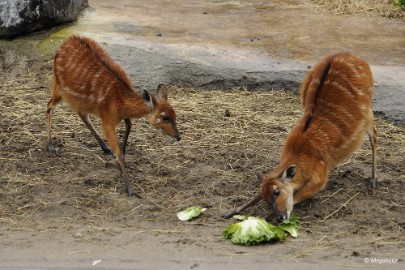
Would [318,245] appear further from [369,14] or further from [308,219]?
[369,14]

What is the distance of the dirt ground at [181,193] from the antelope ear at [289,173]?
422 mm

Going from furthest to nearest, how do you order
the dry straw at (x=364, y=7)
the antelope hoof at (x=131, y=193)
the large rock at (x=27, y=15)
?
the dry straw at (x=364, y=7), the large rock at (x=27, y=15), the antelope hoof at (x=131, y=193)

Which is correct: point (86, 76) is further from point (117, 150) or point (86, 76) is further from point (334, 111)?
point (334, 111)

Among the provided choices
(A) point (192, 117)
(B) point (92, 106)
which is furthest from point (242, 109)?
(B) point (92, 106)

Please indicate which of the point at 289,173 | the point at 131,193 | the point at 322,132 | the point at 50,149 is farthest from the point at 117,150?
the point at 322,132

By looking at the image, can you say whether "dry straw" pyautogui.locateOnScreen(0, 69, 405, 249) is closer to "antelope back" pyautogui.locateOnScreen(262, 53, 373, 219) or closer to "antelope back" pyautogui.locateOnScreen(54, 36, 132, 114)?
"antelope back" pyautogui.locateOnScreen(262, 53, 373, 219)

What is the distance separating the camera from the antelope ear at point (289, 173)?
5707 mm

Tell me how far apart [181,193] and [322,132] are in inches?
52.5

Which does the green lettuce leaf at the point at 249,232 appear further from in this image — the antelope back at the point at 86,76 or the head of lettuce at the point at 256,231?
the antelope back at the point at 86,76

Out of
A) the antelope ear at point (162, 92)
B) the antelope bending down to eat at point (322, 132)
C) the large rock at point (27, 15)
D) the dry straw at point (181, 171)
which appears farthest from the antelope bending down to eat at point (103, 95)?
the large rock at point (27, 15)

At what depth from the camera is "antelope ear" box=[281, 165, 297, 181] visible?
5707 mm

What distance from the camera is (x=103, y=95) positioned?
6871mm

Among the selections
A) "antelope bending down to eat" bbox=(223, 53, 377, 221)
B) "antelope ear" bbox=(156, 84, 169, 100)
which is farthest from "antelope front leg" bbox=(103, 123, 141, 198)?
"antelope bending down to eat" bbox=(223, 53, 377, 221)

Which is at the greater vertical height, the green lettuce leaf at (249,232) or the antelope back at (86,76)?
the antelope back at (86,76)
